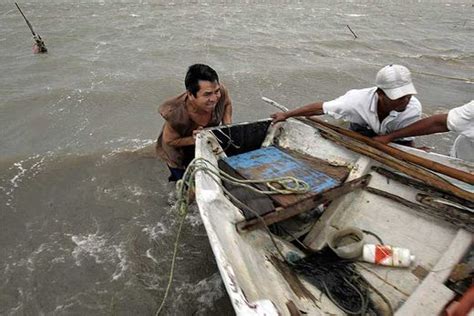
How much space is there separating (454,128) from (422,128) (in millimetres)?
263

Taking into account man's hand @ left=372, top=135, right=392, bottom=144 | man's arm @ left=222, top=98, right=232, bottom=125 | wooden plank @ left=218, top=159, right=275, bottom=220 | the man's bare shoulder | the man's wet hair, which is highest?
the man's wet hair

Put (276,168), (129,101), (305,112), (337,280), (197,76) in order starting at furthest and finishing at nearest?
1. (129,101)
2. (305,112)
3. (276,168)
4. (197,76)
5. (337,280)

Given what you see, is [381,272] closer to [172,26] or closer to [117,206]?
[117,206]

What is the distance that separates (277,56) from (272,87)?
2.82 meters

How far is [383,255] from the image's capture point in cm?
282

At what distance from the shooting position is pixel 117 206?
4938 millimetres

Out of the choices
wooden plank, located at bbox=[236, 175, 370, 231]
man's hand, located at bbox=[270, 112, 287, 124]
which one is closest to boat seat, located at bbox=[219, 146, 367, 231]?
wooden plank, located at bbox=[236, 175, 370, 231]

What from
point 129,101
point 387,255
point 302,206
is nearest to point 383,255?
point 387,255

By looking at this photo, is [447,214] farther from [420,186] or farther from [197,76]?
[197,76]

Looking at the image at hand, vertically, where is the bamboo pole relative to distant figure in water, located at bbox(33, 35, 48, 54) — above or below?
above

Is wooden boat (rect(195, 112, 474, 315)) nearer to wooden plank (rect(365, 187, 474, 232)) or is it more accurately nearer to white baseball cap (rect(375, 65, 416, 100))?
wooden plank (rect(365, 187, 474, 232))

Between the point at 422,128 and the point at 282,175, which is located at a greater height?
the point at 422,128

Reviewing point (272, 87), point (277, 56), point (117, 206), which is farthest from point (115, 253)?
→ point (277, 56)

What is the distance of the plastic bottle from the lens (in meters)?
2.79
